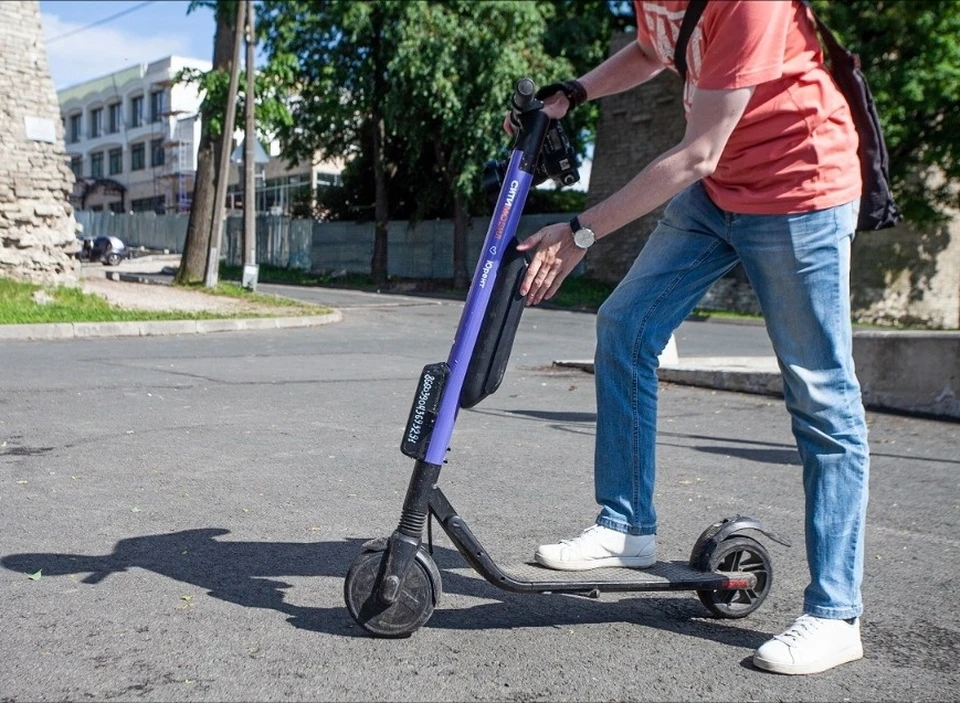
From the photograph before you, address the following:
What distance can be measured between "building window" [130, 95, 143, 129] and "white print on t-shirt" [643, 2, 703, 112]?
2863 inches

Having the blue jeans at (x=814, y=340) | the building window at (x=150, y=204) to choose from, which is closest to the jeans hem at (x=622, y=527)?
the blue jeans at (x=814, y=340)

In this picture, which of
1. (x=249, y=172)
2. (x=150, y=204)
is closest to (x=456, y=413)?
(x=249, y=172)

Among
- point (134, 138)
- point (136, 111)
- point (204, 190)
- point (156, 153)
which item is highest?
point (136, 111)

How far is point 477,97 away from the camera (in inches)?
1111

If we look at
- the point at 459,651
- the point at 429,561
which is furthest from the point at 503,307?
the point at 459,651

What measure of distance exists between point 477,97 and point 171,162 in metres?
44.7

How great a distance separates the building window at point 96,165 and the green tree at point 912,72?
6218 cm

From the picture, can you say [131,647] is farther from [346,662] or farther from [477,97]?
[477,97]

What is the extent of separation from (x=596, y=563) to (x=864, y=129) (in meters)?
1.36

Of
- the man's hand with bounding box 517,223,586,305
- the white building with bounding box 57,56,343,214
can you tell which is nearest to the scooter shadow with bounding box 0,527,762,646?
the man's hand with bounding box 517,223,586,305

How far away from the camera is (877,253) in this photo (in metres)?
28.5

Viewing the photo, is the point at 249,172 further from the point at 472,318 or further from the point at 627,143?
the point at 472,318

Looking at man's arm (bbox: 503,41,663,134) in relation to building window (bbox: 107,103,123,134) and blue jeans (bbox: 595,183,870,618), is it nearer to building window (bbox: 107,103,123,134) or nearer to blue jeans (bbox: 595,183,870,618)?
blue jeans (bbox: 595,183,870,618)

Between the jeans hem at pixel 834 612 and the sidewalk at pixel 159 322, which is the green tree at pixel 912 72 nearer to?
the sidewalk at pixel 159 322
